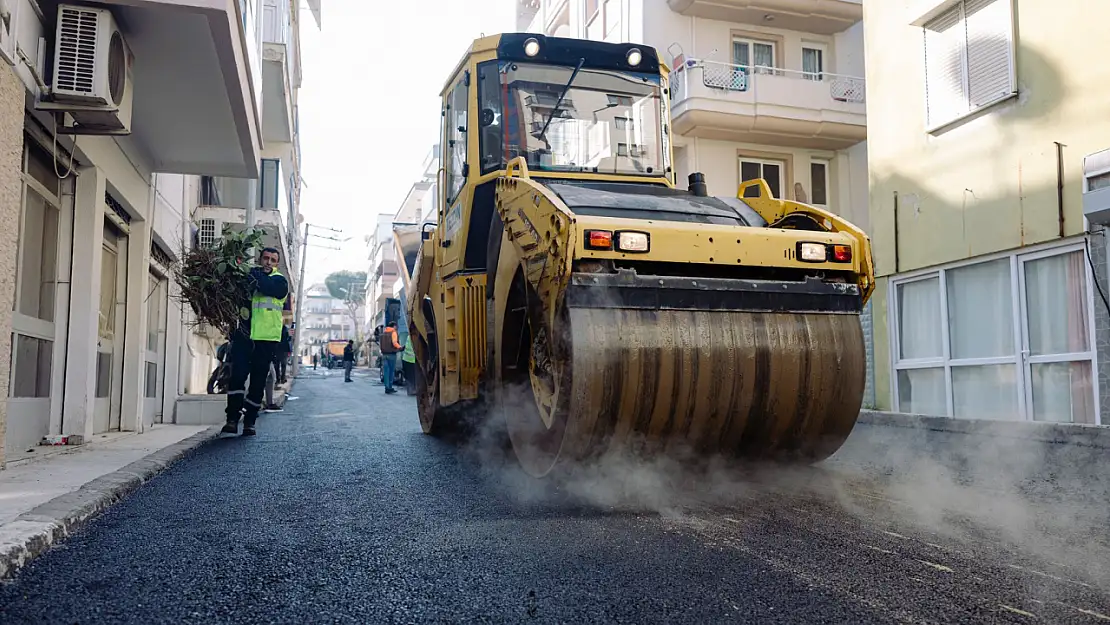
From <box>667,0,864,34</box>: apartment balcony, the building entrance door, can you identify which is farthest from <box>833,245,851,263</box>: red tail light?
<box>667,0,864,34</box>: apartment balcony

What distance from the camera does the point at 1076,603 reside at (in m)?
2.75

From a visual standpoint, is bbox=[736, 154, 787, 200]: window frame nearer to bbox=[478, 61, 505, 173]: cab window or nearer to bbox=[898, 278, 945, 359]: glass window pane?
bbox=[898, 278, 945, 359]: glass window pane

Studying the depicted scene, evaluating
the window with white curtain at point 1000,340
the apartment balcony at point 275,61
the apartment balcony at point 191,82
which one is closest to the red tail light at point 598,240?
the apartment balcony at point 191,82

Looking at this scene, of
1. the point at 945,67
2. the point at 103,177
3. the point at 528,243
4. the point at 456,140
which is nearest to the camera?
the point at 528,243

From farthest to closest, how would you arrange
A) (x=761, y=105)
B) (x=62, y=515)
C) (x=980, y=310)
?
(x=761, y=105) < (x=980, y=310) < (x=62, y=515)

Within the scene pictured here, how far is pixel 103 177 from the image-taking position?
777 cm

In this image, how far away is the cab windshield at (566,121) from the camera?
609 cm

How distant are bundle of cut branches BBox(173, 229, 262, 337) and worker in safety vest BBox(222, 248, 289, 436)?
1572 millimetres

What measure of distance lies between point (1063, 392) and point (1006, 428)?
2.57 feet

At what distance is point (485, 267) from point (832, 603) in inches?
146

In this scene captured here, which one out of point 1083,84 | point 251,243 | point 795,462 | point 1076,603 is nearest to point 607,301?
point 795,462

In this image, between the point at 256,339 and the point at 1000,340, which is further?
the point at 1000,340

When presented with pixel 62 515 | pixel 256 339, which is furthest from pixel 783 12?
pixel 62 515

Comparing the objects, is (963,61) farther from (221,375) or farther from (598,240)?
(221,375)
